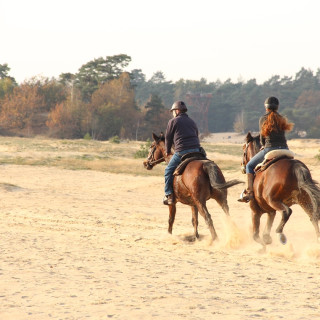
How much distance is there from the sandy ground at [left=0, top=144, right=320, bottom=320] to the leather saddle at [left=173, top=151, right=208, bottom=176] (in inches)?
49.4

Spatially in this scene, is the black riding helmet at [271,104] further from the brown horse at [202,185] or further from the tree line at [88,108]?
the tree line at [88,108]

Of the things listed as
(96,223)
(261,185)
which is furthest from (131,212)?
(261,185)

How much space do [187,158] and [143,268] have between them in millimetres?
3149

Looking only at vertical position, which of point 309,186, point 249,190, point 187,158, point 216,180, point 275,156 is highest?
point 275,156

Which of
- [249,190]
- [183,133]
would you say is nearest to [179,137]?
[183,133]

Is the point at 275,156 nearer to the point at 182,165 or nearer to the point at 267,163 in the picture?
the point at 267,163

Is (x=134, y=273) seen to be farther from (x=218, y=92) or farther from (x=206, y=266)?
(x=218, y=92)

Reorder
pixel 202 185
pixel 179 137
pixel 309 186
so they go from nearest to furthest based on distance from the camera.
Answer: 1. pixel 309 186
2. pixel 202 185
3. pixel 179 137

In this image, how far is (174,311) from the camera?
249 inches

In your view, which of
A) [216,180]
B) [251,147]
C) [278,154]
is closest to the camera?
[278,154]

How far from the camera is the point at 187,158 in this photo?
446 inches

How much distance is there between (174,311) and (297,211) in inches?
463

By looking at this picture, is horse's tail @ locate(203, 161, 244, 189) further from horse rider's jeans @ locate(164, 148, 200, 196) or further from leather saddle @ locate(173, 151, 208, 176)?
horse rider's jeans @ locate(164, 148, 200, 196)

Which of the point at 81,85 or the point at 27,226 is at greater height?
the point at 81,85
